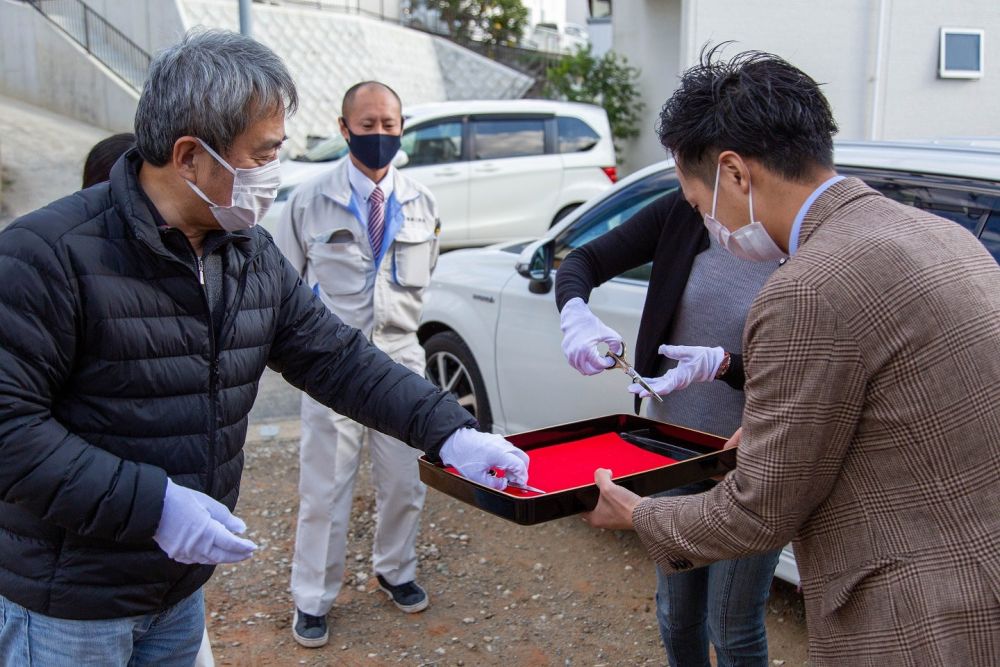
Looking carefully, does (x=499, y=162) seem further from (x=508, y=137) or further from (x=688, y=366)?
(x=688, y=366)

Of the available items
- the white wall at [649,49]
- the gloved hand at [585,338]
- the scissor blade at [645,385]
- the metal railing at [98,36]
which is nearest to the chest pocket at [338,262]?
the gloved hand at [585,338]

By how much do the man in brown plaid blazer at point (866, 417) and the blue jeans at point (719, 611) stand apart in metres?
0.77

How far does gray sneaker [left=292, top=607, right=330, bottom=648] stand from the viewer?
366 cm

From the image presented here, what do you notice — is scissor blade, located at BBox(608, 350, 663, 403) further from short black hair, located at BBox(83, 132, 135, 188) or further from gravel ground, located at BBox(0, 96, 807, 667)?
short black hair, located at BBox(83, 132, 135, 188)

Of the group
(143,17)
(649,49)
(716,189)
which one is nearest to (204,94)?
(716,189)

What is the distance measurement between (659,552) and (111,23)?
20.6 m

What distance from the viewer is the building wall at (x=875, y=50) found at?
10.8m

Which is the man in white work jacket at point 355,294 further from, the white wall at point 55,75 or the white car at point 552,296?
the white wall at point 55,75

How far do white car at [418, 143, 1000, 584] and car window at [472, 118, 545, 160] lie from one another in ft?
19.9

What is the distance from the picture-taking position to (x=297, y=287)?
228 centimetres


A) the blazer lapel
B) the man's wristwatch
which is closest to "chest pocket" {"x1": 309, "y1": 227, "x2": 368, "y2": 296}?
the man's wristwatch

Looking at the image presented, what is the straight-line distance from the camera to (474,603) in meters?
3.98

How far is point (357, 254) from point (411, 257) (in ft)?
0.79

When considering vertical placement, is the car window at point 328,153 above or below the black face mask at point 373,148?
below
